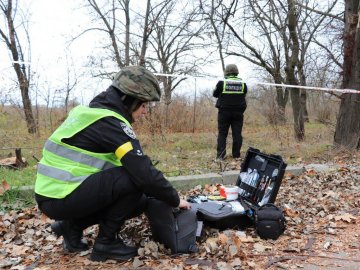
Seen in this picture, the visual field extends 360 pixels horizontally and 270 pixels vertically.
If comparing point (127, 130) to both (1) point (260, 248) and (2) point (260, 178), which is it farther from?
(2) point (260, 178)

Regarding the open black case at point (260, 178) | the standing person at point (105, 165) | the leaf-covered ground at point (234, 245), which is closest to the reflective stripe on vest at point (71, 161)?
the standing person at point (105, 165)

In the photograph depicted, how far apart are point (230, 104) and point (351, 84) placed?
2.87 meters

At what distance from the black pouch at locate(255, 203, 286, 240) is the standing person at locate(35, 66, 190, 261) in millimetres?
796

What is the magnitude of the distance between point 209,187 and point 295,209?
4.32ft

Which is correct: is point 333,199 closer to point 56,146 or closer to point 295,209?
point 295,209

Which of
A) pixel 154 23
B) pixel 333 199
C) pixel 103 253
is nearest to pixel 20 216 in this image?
pixel 103 253

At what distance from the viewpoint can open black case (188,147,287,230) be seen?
3393 mm

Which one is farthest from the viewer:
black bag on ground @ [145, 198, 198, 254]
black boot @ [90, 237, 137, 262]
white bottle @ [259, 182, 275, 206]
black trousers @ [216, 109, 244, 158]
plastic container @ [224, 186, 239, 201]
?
black trousers @ [216, 109, 244, 158]

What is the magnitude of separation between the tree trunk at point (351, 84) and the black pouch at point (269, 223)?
568cm

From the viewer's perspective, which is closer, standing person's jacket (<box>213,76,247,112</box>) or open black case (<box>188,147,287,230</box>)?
open black case (<box>188,147,287,230</box>)

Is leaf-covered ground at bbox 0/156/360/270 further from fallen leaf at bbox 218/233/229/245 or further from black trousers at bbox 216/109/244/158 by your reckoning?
black trousers at bbox 216/109/244/158

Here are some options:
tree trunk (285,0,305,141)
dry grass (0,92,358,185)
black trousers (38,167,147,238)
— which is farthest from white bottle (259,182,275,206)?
tree trunk (285,0,305,141)

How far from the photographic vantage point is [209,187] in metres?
5.10

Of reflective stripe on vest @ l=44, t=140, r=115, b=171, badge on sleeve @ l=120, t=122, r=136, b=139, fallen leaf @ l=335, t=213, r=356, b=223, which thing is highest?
badge on sleeve @ l=120, t=122, r=136, b=139
